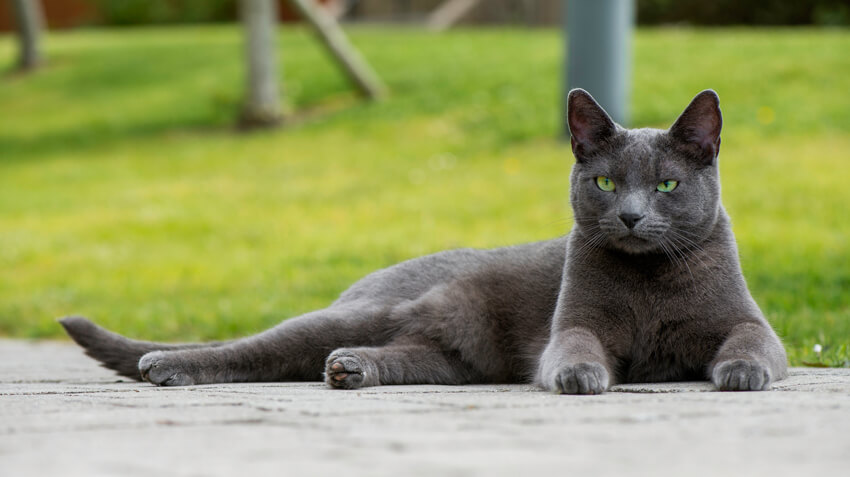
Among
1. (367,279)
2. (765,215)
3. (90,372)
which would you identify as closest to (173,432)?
(367,279)

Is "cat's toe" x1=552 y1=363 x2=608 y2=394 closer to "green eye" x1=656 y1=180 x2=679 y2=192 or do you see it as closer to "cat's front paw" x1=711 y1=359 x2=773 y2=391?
"cat's front paw" x1=711 y1=359 x2=773 y2=391

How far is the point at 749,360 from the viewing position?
9.36ft

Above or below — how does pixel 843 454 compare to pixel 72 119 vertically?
above

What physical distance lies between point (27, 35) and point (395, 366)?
675 inches

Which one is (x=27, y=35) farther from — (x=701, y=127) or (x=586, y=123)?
(x=701, y=127)

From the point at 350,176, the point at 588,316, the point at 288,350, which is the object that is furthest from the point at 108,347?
the point at 350,176

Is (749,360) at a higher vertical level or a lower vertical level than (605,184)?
lower

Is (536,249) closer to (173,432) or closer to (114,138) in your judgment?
(173,432)

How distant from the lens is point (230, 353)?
11.3 feet

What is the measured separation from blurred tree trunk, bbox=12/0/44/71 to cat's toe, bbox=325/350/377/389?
55.6 feet

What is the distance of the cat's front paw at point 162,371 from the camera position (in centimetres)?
329

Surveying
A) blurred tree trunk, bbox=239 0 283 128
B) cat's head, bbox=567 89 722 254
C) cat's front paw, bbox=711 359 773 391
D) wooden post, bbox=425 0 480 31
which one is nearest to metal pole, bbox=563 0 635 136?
cat's head, bbox=567 89 722 254

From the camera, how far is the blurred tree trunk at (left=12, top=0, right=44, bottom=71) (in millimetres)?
18281

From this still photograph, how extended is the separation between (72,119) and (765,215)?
11.4 metres
